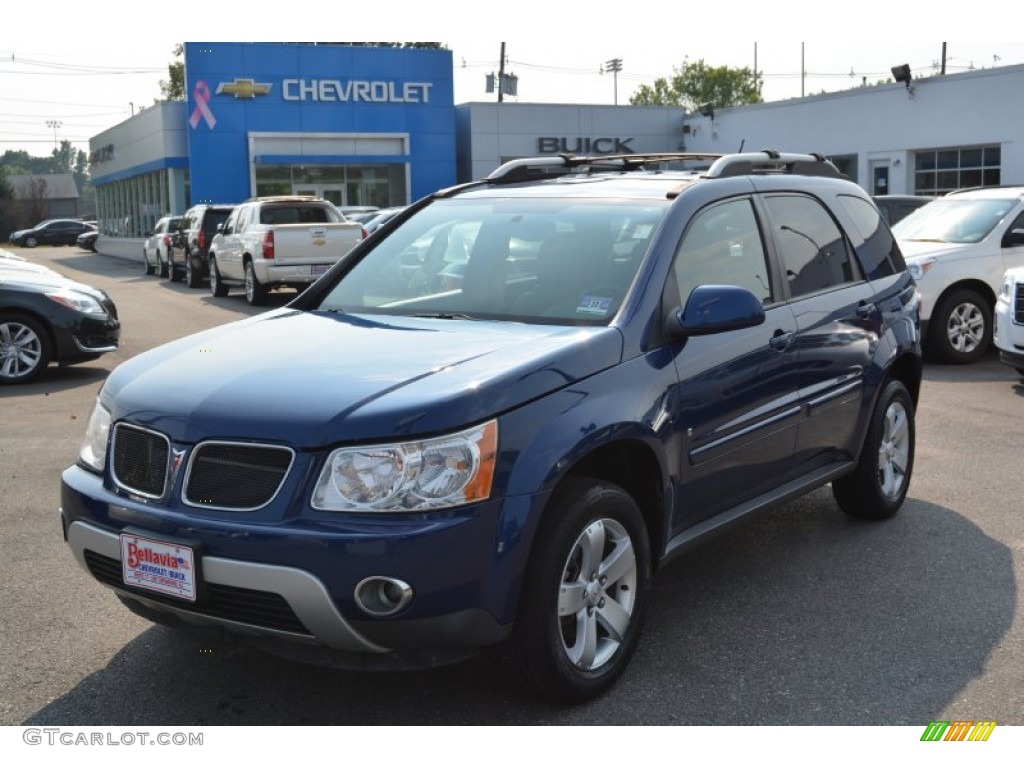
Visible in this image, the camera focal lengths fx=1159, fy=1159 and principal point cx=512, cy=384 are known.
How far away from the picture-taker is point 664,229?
454 cm

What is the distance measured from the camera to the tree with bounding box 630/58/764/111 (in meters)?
93.8

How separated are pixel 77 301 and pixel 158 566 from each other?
8.74 meters

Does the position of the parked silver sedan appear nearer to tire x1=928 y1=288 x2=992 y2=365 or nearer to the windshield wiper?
tire x1=928 y1=288 x2=992 y2=365

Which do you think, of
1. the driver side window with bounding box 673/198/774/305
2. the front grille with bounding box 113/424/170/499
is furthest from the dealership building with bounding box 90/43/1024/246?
the front grille with bounding box 113/424/170/499

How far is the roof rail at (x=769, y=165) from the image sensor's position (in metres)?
5.15

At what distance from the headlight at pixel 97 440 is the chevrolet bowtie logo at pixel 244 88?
40204mm

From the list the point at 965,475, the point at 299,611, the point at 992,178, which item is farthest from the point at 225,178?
the point at 299,611

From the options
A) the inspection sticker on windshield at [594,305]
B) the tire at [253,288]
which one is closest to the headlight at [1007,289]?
the inspection sticker on windshield at [594,305]

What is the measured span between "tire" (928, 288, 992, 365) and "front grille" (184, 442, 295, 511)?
10.2 metres

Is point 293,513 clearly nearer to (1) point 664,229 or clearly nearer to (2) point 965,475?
(1) point 664,229

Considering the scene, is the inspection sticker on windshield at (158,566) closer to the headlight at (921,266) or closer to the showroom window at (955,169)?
the headlight at (921,266)

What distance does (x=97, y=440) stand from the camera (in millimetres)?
4062

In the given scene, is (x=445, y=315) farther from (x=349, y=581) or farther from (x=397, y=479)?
(x=349, y=581)

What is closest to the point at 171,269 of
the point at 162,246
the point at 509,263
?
the point at 162,246
